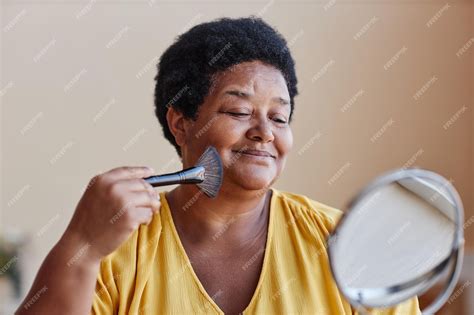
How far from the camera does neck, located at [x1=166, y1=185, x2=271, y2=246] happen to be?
1.26 m

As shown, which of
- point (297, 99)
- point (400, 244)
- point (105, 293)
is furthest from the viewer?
point (297, 99)

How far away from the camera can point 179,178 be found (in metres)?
0.97

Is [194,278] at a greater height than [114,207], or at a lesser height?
lesser

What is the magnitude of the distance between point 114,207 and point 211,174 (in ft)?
0.80

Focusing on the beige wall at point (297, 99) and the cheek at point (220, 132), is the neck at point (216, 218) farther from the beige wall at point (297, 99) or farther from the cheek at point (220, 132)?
the beige wall at point (297, 99)

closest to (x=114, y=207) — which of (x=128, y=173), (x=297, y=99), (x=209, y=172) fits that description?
(x=128, y=173)

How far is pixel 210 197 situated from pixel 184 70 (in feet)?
0.87

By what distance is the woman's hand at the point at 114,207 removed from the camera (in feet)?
3.04

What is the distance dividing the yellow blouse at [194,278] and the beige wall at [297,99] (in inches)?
64.6

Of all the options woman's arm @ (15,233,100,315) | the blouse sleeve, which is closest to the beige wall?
the blouse sleeve

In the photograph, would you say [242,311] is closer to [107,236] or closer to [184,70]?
[107,236]

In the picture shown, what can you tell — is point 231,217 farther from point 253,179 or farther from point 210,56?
point 210,56

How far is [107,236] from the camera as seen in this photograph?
37.5 inches

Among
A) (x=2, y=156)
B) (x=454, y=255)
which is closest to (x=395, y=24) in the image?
(x=2, y=156)
